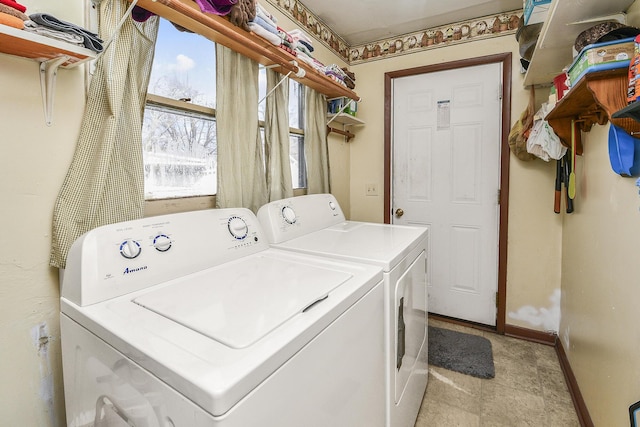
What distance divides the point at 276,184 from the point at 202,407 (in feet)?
4.97

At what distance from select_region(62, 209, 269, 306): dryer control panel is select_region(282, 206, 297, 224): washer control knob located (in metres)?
0.30

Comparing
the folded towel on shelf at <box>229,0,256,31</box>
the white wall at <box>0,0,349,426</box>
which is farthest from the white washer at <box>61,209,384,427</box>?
the folded towel on shelf at <box>229,0,256,31</box>

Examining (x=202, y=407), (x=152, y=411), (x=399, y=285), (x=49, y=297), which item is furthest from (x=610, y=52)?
(x=49, y=297)

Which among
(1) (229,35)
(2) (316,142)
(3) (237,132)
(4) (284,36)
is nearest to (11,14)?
(1) (229,35)

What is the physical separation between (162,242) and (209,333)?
0.50m

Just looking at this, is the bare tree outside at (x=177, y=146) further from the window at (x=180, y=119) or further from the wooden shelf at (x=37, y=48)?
the wooden shelf at (x=37, y=48)

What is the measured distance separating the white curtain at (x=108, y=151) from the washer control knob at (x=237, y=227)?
13.3 inches

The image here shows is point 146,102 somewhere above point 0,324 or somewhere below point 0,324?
above

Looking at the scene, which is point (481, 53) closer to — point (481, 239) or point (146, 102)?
point (481, 239)

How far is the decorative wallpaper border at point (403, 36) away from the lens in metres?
2.30

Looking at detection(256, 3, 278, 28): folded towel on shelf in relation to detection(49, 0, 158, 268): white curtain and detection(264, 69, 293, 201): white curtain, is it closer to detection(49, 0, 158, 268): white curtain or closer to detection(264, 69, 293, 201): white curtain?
detection(264, 69, 293, 201): white curtain

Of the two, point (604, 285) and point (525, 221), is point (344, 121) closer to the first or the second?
point (525, 221)

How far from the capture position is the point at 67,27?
851 mm

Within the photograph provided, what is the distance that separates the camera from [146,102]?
4.35 ft
